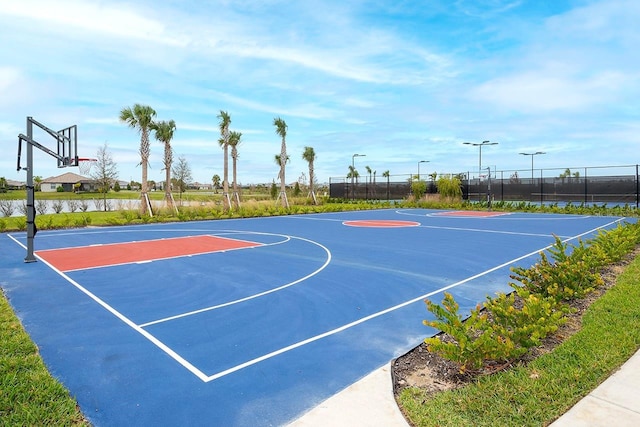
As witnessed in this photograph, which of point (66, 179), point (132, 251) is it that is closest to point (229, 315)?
point (132, 251)

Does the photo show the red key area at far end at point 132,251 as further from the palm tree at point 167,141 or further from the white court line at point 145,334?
the palm tree at point 167,141

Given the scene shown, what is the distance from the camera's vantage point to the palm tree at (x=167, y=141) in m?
22.6

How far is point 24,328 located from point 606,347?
625cm

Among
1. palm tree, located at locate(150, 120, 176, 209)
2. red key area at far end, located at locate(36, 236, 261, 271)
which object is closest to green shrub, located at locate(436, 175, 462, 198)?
palm tree, located at locate(150, 120, 176, 209)

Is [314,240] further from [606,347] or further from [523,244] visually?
[606,347]

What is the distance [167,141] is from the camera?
75.7ft

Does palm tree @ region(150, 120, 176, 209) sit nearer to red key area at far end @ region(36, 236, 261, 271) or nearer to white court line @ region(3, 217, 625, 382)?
red key area at far end @ region(36, 236, 261, 271)

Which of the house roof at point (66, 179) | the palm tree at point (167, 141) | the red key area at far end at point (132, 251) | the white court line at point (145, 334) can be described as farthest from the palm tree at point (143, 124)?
the house roof at point (66, 179)

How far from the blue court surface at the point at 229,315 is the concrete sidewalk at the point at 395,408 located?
0.17 m

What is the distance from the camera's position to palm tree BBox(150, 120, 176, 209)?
74.0 ft

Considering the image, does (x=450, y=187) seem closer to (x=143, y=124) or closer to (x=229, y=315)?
(x=143, y=124)

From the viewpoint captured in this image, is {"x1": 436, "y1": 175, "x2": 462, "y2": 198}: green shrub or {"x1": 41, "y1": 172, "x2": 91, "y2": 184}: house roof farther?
{"x1": 41, "y1": 172, "x2": 91, "y2": 184}: house roof

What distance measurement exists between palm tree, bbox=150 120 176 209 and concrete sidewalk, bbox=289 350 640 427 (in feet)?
68.2

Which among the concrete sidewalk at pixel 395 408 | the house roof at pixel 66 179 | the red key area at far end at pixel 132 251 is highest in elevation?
the house roof at pixel 66 179
